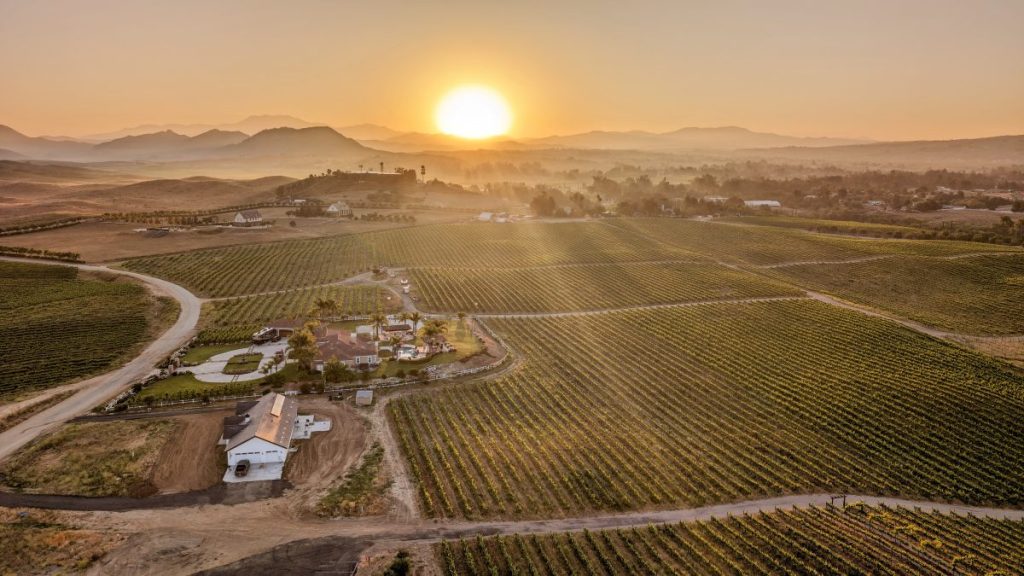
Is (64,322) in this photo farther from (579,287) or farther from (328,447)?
(579,287)

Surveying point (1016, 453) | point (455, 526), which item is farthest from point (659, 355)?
point (455, 526)

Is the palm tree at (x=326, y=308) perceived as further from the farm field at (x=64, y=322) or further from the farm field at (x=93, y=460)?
the farm field at (x=93, y=460)

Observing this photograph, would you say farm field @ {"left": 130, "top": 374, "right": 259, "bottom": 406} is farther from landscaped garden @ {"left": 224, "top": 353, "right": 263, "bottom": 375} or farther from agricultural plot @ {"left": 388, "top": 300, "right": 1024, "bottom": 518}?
agricultural plot @ {"left": 388, "top": 300, "right": 1024, "bottom": 518}

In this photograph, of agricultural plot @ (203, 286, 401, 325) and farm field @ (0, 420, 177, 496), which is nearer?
farm field @ (0, 420, 177, 496)

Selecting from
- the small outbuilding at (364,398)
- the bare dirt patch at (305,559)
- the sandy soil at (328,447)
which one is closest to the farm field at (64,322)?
the sandy soil at (328,447)

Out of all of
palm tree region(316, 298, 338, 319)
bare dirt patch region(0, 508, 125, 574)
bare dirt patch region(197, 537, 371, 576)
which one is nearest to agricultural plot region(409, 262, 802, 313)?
palm tree region(316, 298, 338, 319)

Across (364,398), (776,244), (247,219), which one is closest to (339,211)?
(247,219)
